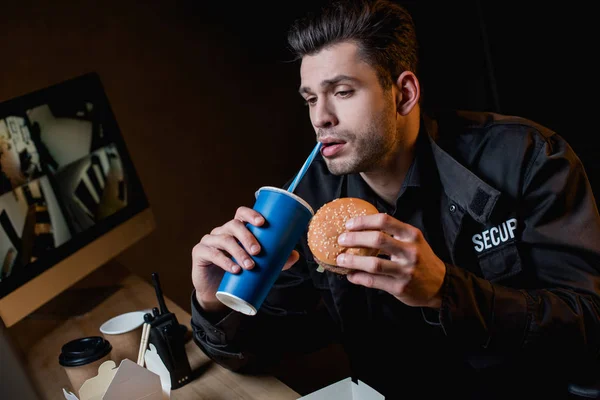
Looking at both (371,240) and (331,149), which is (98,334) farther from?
(371,240)

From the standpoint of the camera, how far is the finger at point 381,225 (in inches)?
36.8

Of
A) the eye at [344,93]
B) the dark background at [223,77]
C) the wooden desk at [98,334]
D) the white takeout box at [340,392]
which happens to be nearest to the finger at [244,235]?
the white takeout box at [340,392]

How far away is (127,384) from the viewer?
1.04m

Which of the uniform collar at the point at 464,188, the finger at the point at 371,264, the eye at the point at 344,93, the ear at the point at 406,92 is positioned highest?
the eye at the point at 344,93

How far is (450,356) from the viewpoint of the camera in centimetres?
150

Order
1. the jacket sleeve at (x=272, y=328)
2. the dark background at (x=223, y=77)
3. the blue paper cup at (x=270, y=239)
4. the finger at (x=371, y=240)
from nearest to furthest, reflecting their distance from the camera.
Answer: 1. the finger at (x=371, y=240)
2. the blue paper cup at (x=270, y=239)
3. the jacket sleeve at (x=272, y=328)
4. the dark background at (x=223, y=77)

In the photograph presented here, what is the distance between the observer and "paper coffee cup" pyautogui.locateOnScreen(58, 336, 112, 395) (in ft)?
4.10

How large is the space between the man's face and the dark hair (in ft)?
0.08

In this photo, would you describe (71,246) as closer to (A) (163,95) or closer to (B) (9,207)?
(B) (9,207)

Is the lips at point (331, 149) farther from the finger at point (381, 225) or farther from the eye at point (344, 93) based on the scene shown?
the finger at point (381, 225)

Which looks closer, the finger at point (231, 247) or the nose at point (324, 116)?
the finger at point (231, 247)

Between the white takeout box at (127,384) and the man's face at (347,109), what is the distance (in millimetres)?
638

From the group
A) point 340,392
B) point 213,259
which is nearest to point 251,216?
point 213,259

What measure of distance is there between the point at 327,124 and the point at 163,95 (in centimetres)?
142
